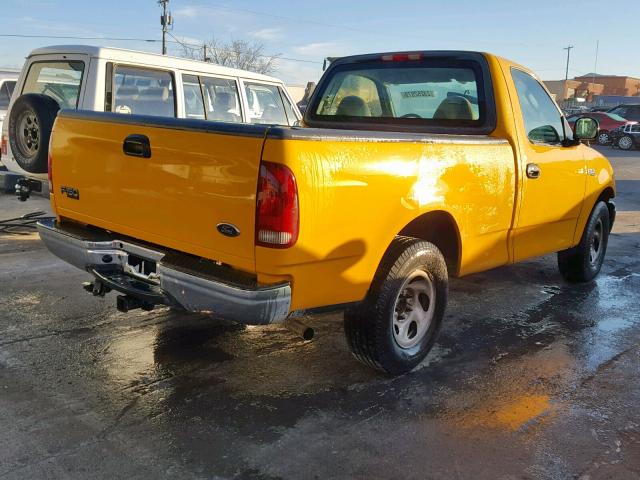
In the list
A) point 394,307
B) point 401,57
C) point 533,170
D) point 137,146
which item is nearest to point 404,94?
point 401,57

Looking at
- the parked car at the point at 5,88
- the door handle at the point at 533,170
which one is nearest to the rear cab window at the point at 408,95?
the door handle at the point at 533,170

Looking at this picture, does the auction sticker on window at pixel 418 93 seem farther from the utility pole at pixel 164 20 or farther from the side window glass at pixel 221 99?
the utility pole at pixel 164 20

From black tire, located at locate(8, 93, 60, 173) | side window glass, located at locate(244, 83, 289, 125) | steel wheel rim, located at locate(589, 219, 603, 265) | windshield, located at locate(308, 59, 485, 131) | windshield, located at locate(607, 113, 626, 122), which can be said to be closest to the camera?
windshield, located at locate(308, 59, 485, 131)

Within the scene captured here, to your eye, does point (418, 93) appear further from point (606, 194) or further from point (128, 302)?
point (128, 302)

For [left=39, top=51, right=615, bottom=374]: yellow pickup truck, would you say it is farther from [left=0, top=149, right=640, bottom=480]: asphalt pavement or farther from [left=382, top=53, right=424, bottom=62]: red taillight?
[left=0, top=149, right=640, bottom=480]: asphalt pavement

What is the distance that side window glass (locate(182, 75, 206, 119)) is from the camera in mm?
7963

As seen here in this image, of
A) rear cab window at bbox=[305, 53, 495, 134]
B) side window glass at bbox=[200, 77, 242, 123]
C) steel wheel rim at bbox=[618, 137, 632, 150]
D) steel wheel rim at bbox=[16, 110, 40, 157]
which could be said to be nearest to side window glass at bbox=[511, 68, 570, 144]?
rear cab window at bbox=[305, 53, 495, 134]

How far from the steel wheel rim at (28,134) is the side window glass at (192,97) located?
208 centimetres

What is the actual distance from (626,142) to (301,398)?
25817 mm

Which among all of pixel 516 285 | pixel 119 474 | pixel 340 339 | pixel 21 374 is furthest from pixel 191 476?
pixel 516 285

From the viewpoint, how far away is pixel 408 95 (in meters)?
5.14

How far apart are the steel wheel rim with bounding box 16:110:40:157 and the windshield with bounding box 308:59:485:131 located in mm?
2882

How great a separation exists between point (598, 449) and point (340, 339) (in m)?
1.92

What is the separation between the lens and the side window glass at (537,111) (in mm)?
4821
